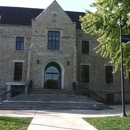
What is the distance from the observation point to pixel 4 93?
2173 cm

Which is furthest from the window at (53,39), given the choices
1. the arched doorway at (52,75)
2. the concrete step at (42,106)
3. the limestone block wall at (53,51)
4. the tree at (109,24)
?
the concrete step at (42,106)

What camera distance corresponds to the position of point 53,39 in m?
23.5

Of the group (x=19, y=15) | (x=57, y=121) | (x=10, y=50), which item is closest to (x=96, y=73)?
(x=10, y=50)

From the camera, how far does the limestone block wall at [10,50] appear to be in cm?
2309

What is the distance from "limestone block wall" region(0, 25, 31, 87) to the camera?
909 inches

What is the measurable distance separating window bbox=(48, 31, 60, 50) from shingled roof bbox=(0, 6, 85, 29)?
13.5 ft

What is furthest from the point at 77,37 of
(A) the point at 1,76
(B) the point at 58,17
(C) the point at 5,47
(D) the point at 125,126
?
(D) the point at 125,126

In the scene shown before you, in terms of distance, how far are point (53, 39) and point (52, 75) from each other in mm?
4618

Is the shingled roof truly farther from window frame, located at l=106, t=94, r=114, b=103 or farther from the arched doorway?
window frame, located at l=106, t=94, r=114, b=103

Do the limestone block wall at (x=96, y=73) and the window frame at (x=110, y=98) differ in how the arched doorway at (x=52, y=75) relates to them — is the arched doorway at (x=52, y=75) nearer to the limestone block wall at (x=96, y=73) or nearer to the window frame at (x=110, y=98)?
the limestone block wall at (x=96, y=73)

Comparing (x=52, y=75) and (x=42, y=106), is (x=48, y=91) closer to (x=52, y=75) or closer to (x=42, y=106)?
(x=52, y=75)

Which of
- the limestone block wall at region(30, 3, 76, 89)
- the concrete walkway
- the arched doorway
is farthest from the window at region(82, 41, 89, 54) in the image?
the concrete walkway

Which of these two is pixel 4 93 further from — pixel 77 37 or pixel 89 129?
pixel 89 129

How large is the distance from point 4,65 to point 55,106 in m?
11.0
